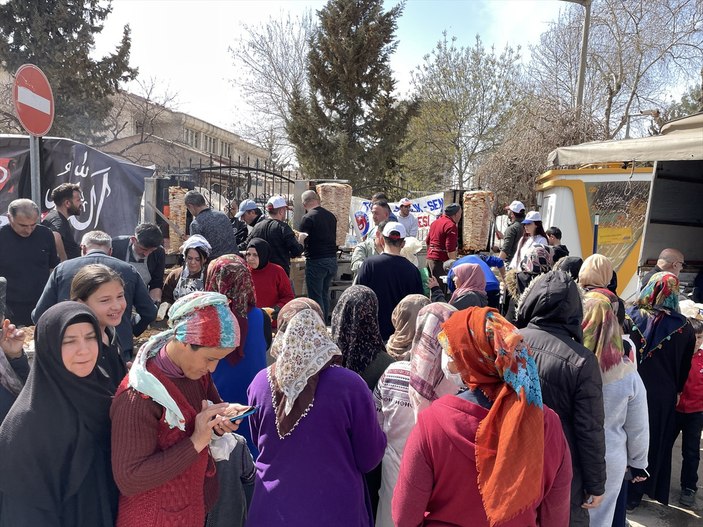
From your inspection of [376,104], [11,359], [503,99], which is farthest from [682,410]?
[503,99]

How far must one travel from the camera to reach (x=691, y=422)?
151 inches

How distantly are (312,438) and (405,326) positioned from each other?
124cm

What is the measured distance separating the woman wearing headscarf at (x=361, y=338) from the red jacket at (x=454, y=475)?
87 cm

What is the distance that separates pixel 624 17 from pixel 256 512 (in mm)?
21979

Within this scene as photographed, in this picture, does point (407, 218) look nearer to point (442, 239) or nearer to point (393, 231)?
point (442, 239)

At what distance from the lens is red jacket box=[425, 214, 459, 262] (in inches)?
297

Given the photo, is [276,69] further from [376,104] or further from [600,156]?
[600,156]

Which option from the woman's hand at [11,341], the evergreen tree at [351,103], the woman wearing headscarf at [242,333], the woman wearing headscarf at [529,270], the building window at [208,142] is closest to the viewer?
the woman's hand at [11,341]

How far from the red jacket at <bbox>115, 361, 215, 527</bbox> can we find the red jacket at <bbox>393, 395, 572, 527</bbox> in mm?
748

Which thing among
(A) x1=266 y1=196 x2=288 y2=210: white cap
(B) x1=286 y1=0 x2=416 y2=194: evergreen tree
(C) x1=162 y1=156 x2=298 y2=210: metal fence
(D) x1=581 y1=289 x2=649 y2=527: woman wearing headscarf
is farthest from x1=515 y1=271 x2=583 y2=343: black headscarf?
(B) x1=286 y1=0 x2=416 y2=194: evergreen tree

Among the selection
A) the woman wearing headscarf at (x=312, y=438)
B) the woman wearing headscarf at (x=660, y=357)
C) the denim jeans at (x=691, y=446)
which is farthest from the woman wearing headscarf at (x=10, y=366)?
the denim jeans at (x=691, y=446)

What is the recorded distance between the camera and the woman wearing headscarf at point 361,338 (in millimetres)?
2611

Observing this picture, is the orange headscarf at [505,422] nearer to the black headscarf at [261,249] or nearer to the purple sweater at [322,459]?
the purple sweater at [322,459]

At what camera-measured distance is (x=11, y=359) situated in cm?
257
